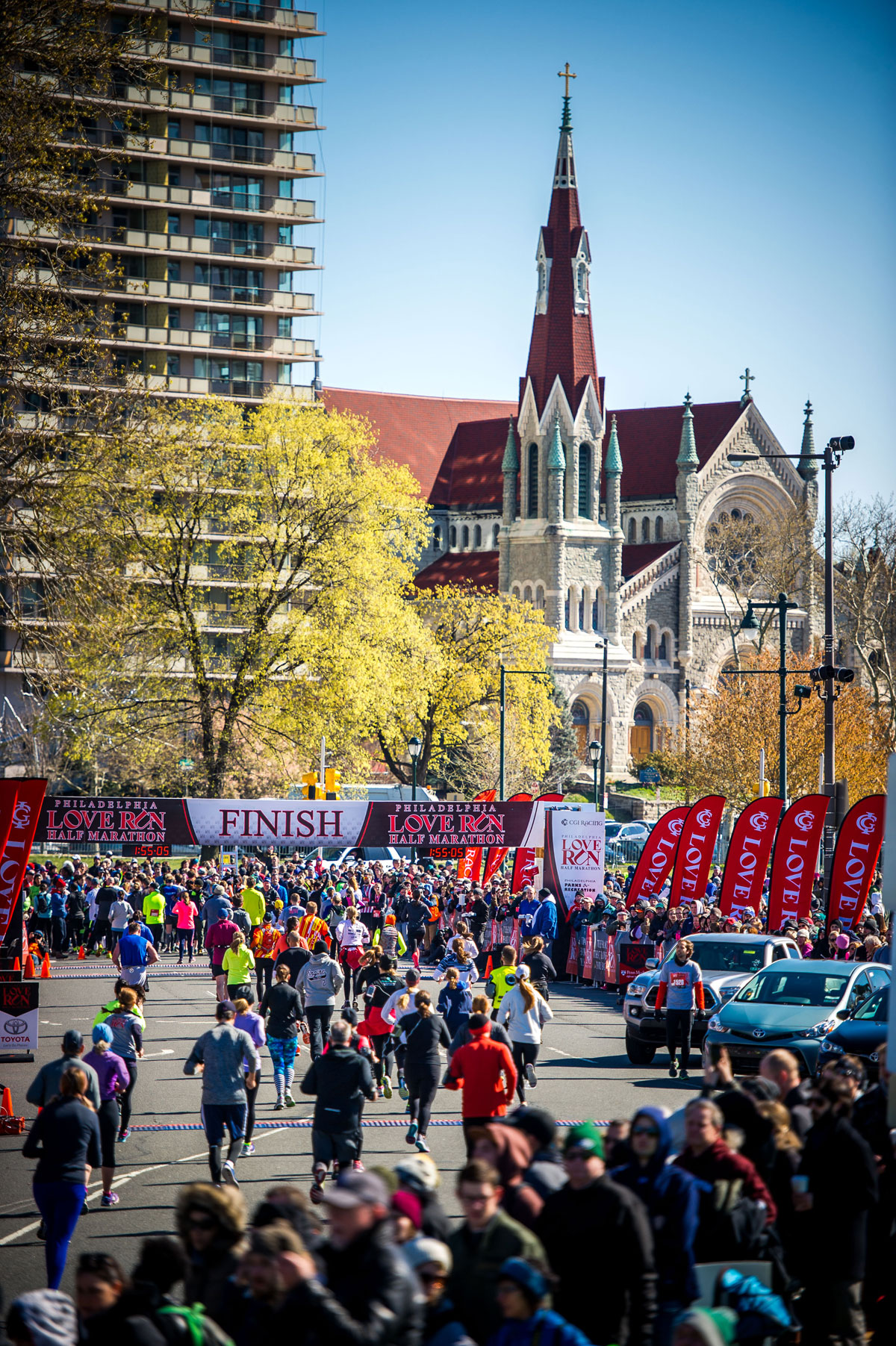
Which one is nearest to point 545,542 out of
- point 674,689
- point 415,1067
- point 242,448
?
point 674,689

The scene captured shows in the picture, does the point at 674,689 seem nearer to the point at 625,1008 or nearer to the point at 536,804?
the point at 536,804

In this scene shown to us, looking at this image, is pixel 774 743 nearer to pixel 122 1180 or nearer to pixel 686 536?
pixel 686 536

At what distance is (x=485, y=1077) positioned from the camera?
1188 centimetres

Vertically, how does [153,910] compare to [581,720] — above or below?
below

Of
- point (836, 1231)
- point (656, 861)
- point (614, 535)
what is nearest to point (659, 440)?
point (614, 535)

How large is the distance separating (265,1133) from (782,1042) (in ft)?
17.8

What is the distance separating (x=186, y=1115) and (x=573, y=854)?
46.3 ft

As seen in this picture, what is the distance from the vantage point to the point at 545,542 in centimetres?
8444

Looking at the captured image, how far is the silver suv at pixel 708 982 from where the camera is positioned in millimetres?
19094

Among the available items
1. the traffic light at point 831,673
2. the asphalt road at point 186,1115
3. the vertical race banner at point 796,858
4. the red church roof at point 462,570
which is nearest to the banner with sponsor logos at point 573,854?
the asphalt road at point 186,1115

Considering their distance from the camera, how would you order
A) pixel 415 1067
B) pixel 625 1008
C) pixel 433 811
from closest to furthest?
1. pixel 415 1067
2. pixel 625 1008
3. pixel 433 811

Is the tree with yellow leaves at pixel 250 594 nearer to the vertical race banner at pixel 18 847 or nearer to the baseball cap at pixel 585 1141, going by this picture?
the vertical race banner at pixel 18 847

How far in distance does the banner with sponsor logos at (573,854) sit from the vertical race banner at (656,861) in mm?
707

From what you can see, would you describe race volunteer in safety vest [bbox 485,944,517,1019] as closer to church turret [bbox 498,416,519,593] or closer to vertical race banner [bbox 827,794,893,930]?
vertical race banner [bbox 827,794,893,930]
